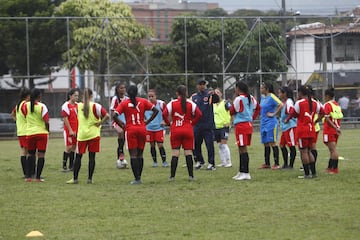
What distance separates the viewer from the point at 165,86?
43.1 m

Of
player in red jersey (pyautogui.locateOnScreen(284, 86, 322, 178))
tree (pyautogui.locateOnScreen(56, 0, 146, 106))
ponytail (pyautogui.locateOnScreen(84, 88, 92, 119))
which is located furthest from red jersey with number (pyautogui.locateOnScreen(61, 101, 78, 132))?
tree (pyautogui.locateOnScreen(56, 0, 146, 106))

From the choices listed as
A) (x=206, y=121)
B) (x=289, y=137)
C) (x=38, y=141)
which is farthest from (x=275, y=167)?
(x=38, y=141)

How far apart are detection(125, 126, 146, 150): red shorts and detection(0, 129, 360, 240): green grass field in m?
0.77

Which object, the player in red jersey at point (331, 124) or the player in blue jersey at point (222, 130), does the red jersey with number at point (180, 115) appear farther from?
the player in blue jersey at point (222, 130)

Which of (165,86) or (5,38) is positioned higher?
(5,38)

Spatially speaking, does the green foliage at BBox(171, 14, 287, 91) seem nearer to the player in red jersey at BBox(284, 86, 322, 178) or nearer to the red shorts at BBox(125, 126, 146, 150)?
the player in red jersey at BBox(284, 86, 322, 178)

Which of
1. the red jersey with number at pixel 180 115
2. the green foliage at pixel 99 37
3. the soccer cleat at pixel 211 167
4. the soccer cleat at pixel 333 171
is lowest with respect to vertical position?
the soccer cleat at pixel 211 167

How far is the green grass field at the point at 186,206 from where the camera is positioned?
946 cm

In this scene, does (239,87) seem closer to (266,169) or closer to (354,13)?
(266,169)

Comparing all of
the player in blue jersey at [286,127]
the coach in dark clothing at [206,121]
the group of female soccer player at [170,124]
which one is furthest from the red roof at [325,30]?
the group of female soccer player at [170,124]

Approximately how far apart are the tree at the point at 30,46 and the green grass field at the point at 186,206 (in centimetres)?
2580

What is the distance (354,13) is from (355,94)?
14.3 m

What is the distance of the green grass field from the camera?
946 cm

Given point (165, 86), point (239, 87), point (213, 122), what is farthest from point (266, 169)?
point (165, 86)
